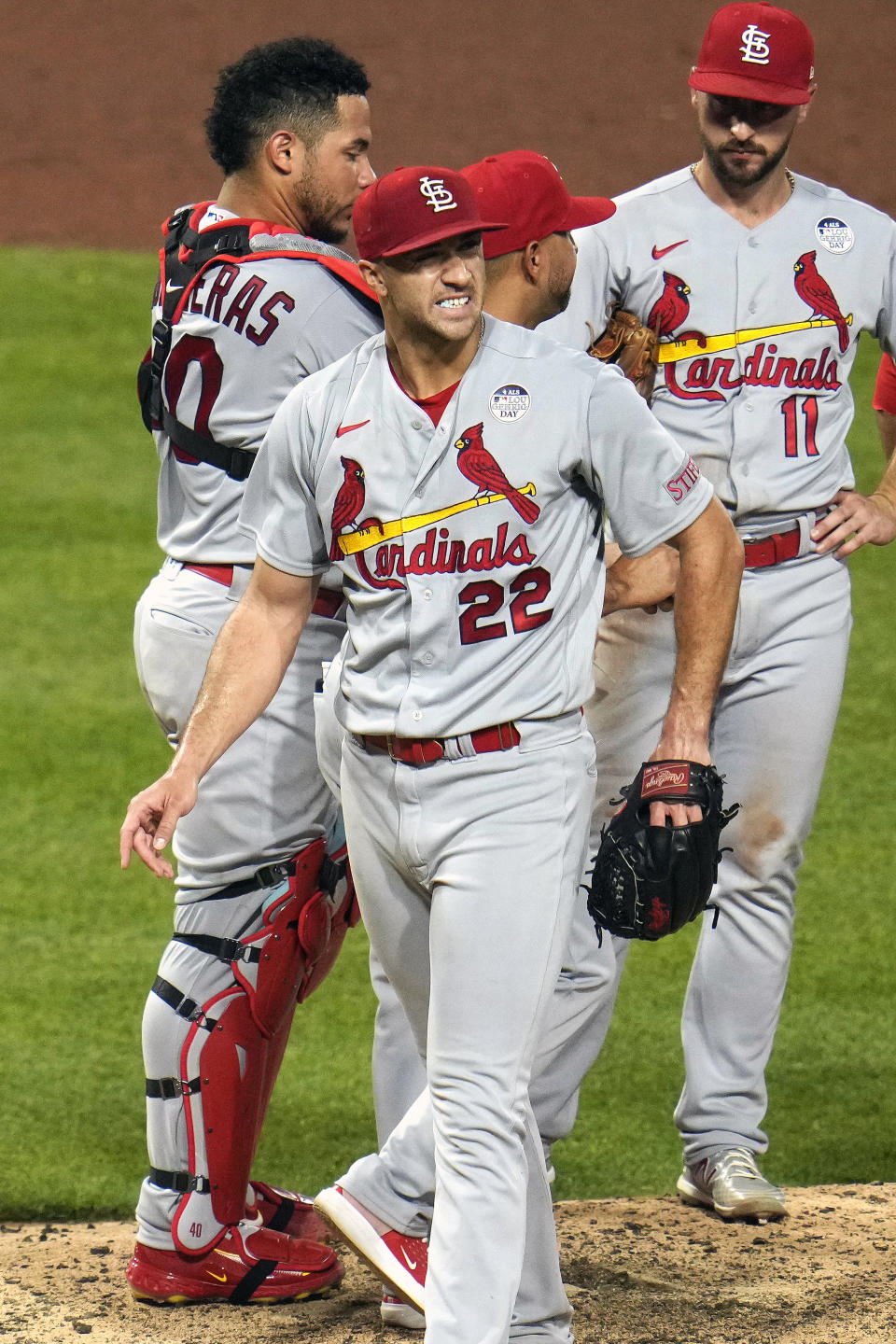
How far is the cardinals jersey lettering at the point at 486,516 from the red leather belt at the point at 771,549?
100cm

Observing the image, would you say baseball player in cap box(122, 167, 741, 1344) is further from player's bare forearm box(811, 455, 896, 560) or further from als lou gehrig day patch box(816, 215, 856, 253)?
als lou gehrig day patch box(816, 215, 856, 253)

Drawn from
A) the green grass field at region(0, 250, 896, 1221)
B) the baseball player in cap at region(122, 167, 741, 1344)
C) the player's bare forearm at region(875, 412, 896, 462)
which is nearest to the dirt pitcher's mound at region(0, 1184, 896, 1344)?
the green grass field at region(0, 250, 896, 1221)

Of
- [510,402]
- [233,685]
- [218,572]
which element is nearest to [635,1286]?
[233,685]

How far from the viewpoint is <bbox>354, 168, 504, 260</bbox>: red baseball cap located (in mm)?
2850

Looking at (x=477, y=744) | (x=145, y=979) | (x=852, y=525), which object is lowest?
(x=145, y=979)

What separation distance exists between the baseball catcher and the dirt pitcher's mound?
178 cm

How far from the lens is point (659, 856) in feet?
10.1

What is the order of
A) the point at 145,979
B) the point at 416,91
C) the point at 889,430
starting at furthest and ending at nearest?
the point at 416,91
the point at 145,979
the point at 889,430

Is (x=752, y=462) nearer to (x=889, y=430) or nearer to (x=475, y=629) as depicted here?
(x=889, y=430)

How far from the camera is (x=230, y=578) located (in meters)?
3.70

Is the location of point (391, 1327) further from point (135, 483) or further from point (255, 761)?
point (135, 483)

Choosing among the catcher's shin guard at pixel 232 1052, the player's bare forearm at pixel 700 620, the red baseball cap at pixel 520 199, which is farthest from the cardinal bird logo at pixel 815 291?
the catcher's shin guard at pixel 232 1052

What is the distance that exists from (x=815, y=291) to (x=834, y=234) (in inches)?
5.9

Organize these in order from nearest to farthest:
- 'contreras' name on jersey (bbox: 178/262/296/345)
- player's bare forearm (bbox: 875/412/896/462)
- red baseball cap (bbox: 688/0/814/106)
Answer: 1. 'contreras' name on jersey (bbox: 178/262/296/345)
2. red baseball cap (bbox: 688/0/814/106)
3. player's bare forearm (bbox: 875/412/896/462)
